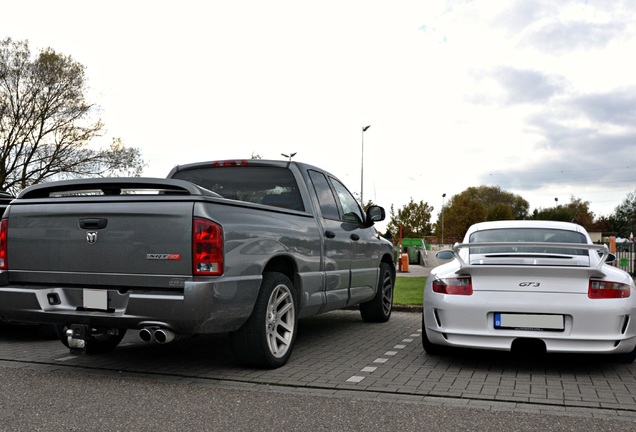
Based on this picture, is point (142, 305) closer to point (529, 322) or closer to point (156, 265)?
point (156, 265)

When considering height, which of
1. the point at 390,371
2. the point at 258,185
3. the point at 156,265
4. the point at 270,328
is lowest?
the point at 390,371

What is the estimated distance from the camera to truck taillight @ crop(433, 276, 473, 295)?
19.7 ft

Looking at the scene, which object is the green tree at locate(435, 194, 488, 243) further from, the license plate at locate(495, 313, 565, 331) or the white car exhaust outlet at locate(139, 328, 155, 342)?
the white car exhaust outlet at locate(139, 328, 155, 342)

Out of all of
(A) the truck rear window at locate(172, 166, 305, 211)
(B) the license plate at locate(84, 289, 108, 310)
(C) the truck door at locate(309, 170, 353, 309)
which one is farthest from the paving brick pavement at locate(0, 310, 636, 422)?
(A) the truck rear window at locate(172, 166, 305, 211)

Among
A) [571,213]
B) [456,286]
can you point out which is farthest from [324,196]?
[571,213]

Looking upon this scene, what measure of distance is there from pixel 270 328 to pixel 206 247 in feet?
4.08

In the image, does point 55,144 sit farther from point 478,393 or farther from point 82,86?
point 478,393

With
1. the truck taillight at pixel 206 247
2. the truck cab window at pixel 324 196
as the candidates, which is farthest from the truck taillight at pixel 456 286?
the truck taillight at pixel 206 247

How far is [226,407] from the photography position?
4.57 m

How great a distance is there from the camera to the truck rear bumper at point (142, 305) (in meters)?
4.91

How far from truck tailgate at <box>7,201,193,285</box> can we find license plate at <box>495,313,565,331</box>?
2751 mm

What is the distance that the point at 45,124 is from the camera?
32188mm

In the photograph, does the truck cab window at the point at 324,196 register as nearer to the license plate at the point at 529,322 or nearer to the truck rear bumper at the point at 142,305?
the truck rear bumper at the point at 142,305

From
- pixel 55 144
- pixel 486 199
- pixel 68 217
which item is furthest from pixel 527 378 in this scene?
pixel 486 199
